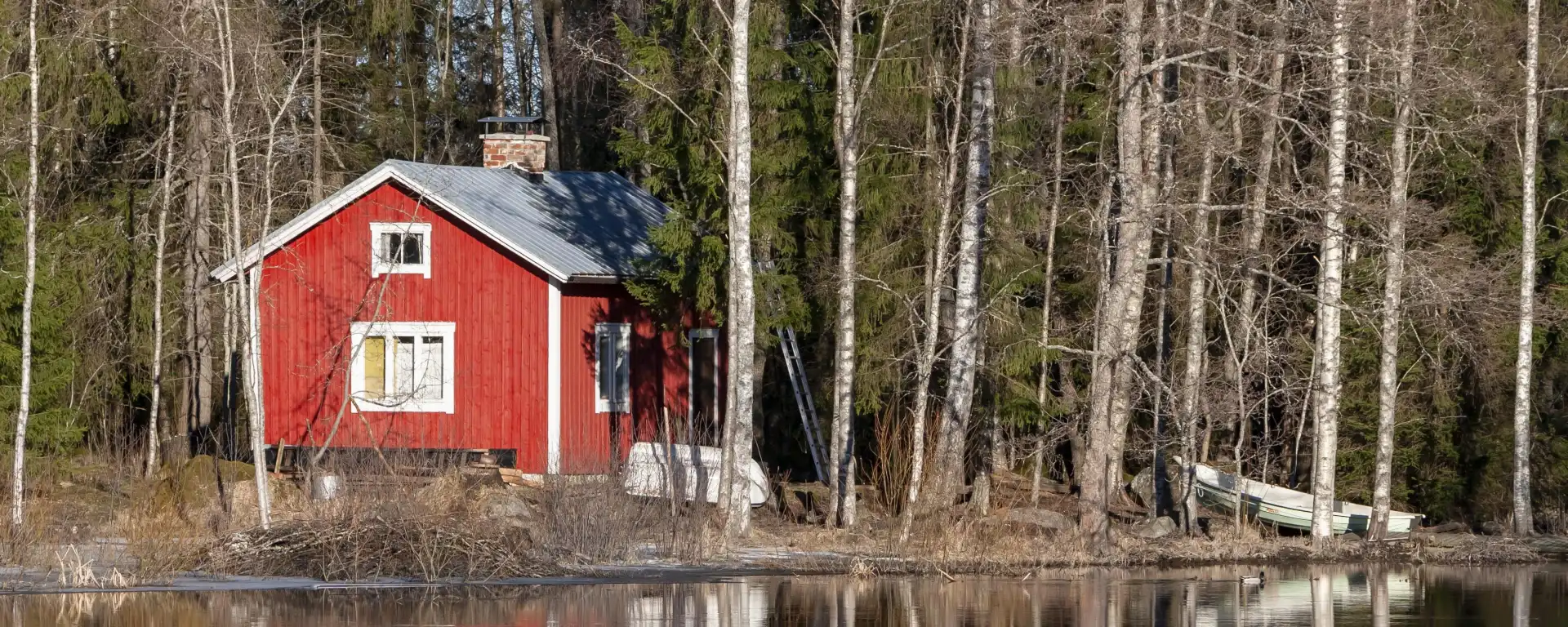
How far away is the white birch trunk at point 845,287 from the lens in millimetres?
24328

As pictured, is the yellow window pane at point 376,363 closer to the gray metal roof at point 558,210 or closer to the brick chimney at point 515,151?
the gray metal roof at point 558,210

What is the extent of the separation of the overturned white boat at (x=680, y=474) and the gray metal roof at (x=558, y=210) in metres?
3.27

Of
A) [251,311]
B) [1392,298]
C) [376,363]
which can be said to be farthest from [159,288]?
[1392,298]

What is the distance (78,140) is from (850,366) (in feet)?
57.0

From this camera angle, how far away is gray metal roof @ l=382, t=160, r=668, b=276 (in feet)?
91.7

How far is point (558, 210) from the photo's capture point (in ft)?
102

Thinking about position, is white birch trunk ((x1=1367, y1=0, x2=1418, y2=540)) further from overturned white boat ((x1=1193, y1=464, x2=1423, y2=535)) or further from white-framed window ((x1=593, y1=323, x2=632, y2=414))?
white-framed window ((x1=593, y1=323, x2=632, y2=414))

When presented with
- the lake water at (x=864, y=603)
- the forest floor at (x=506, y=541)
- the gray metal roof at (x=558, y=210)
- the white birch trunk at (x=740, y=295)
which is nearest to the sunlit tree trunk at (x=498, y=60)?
the gray metal roof at (x=558, y=210)

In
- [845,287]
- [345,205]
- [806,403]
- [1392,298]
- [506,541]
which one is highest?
[345,205]

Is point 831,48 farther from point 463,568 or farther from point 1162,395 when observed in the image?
point 463,568

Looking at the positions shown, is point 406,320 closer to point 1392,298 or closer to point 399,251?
point 399,251

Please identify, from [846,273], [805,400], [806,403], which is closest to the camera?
[846,273]

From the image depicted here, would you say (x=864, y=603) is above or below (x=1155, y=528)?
above

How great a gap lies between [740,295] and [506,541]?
483 centimetres
